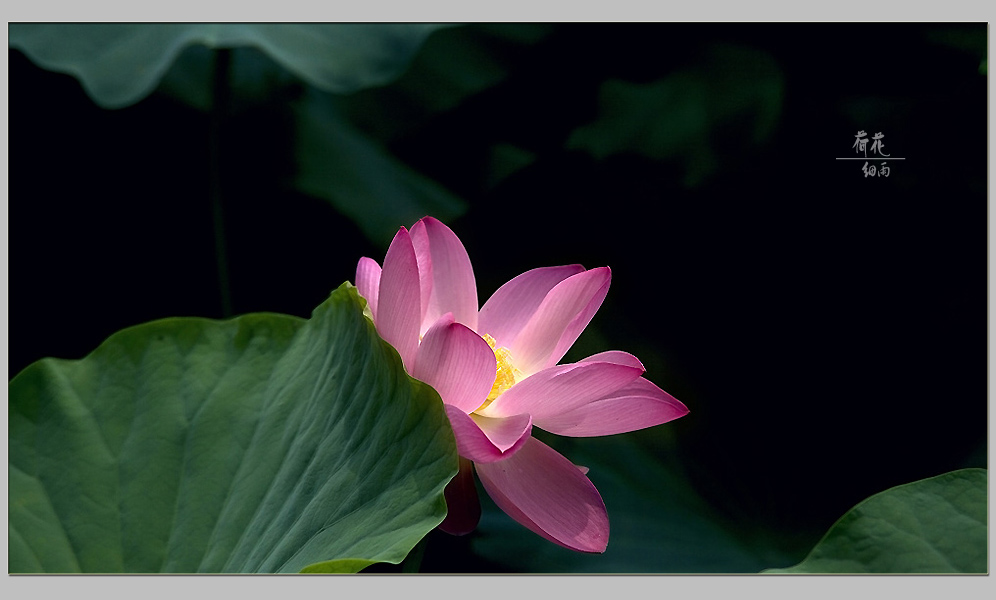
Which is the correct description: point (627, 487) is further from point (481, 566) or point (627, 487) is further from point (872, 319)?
point (872, 319)

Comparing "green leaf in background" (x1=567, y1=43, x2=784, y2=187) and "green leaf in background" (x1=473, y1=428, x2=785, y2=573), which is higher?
"green leaf in background" (x1=567, y1=43, x2=784, y2=187)

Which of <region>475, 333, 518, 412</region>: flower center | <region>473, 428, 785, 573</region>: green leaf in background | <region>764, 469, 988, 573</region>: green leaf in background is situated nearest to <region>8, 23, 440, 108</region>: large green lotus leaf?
<region>475, 333, 518, 412</region>: flower center

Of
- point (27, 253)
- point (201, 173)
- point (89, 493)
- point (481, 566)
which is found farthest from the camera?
point (201, 173)

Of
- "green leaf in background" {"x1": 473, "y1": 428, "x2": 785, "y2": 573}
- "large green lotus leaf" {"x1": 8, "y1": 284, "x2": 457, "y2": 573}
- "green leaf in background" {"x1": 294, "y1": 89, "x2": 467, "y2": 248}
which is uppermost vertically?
"green leaf in background" {"x1": 294, "y1": 89, "x2": 467, "y2": 248}

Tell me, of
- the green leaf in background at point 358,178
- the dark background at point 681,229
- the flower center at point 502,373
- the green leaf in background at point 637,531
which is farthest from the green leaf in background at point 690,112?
the flower center at point 502,373

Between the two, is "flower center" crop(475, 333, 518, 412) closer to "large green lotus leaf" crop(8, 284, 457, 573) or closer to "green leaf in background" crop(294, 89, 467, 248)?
"large green lotus leaf" crop(8, 284, 457, 573)

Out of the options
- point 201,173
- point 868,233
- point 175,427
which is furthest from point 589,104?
point 175,427

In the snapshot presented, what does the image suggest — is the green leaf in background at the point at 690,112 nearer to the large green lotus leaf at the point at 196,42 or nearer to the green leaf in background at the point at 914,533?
the large green lotus leaf at the point at 196,42
